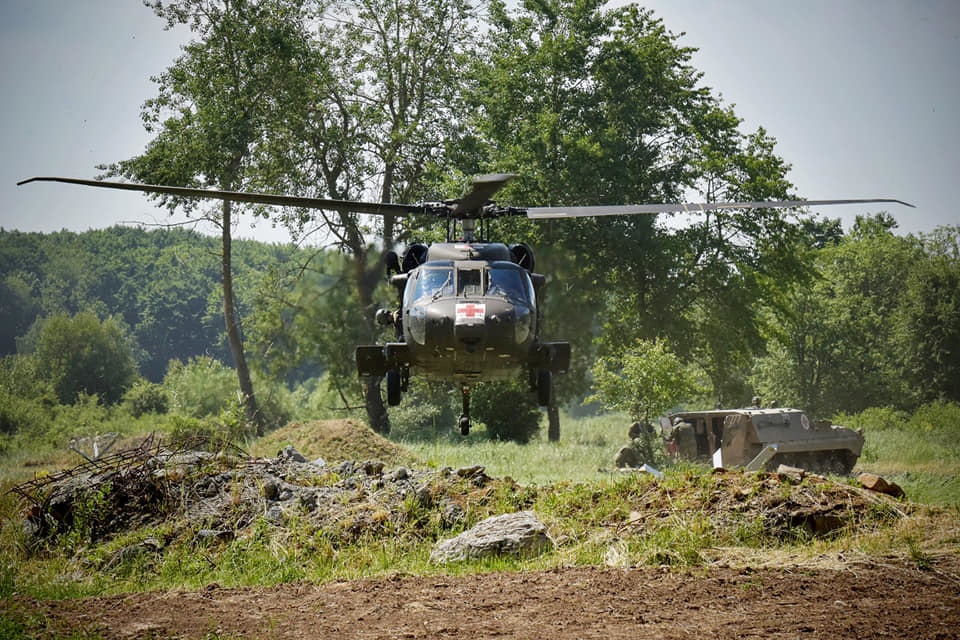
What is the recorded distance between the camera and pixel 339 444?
21047mm

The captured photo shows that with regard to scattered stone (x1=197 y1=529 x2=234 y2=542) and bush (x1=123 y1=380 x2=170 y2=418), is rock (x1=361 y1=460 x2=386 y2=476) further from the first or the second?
bush (x1=123 y1=380 x2=170 y2=418)

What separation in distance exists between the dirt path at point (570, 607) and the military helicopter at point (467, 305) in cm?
286

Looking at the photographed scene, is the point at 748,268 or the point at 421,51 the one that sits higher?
the point at 421,51

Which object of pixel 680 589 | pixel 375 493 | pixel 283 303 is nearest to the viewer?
pixel 680 589

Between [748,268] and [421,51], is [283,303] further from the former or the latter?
[748,268]

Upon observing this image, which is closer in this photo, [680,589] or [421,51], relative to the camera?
[680,589]

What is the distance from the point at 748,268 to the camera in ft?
107

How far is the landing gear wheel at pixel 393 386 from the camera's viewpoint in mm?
12289

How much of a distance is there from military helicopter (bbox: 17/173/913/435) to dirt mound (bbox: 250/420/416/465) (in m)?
8.20

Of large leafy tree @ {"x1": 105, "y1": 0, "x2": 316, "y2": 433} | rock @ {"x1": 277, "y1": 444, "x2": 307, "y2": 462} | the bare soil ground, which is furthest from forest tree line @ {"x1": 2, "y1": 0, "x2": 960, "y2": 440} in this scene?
the bare soil ground

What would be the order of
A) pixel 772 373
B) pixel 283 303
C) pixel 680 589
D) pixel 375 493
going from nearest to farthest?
pixel 680 589 → pixel 375 493 → pixel 283 303 → pixel 772 373

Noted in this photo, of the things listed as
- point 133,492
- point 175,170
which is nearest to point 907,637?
point 133,492

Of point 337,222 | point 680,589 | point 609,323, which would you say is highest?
point 337,222

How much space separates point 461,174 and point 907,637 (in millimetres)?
26623
